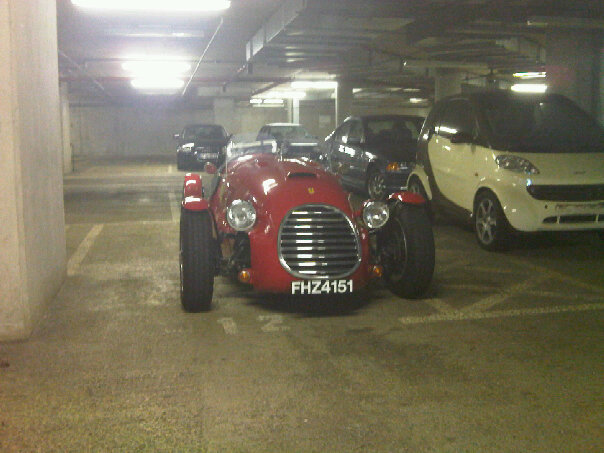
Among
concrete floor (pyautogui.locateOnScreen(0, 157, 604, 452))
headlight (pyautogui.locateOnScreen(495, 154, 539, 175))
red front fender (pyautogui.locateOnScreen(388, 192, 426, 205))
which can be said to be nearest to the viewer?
concrete floor (pyautogui.locateOnScreen(0, 157, 604, 452))

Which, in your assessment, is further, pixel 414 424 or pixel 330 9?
pixel 330 9

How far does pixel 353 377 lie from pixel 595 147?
212 inches

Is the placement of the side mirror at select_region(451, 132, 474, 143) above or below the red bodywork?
above

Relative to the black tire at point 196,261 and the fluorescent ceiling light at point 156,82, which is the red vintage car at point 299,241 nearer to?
the black tire at point 196,261

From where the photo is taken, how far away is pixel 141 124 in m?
40.6

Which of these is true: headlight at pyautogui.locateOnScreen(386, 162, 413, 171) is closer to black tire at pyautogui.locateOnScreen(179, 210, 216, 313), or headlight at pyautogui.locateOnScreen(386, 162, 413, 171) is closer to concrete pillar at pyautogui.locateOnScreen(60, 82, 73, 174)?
black tire at pyautogui.locateOnScreen(179, 210, 216, 313)

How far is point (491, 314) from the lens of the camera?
5.71 m

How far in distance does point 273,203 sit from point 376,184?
21.9 feet

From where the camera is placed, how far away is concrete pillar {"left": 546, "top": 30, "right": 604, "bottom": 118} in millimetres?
11852

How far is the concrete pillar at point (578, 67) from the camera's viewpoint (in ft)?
38.9

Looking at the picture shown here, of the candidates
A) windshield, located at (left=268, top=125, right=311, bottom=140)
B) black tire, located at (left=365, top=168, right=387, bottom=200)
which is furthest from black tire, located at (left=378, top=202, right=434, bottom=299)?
windshield, located at (left=268, top=125, right=311, bottom=140)

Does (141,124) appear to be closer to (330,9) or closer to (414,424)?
(330,9)

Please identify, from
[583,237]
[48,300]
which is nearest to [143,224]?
[48,300]

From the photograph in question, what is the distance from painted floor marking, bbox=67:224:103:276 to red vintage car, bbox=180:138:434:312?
2.21 metres
